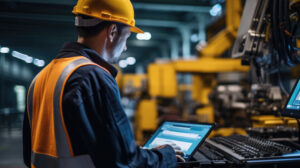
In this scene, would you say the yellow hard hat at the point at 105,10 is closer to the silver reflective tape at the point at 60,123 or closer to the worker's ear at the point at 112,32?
the worker's ear at the point at 112,32

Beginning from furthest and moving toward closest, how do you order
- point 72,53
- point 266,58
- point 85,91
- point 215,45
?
1. point 215,45
2. point 266,58
3. point 72,53
4. point 85,91

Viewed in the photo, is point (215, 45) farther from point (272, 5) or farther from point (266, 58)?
point (272, 5)

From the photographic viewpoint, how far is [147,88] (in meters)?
7.45

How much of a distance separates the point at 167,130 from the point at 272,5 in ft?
4.21

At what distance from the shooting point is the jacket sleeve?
1002mm

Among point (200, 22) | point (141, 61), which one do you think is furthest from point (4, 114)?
point (141, 61)

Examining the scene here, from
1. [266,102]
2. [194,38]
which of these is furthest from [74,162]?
[194,38]

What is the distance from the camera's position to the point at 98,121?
102cm

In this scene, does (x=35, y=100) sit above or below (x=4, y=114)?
above

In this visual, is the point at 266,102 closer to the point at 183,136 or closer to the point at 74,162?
the point at 183,136

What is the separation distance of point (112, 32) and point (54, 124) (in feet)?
1.72

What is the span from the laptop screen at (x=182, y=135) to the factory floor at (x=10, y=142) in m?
5.10

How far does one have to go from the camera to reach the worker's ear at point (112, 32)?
4.18 ft

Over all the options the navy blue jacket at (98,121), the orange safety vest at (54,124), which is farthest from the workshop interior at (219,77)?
the orange safety vest at (54,124)
